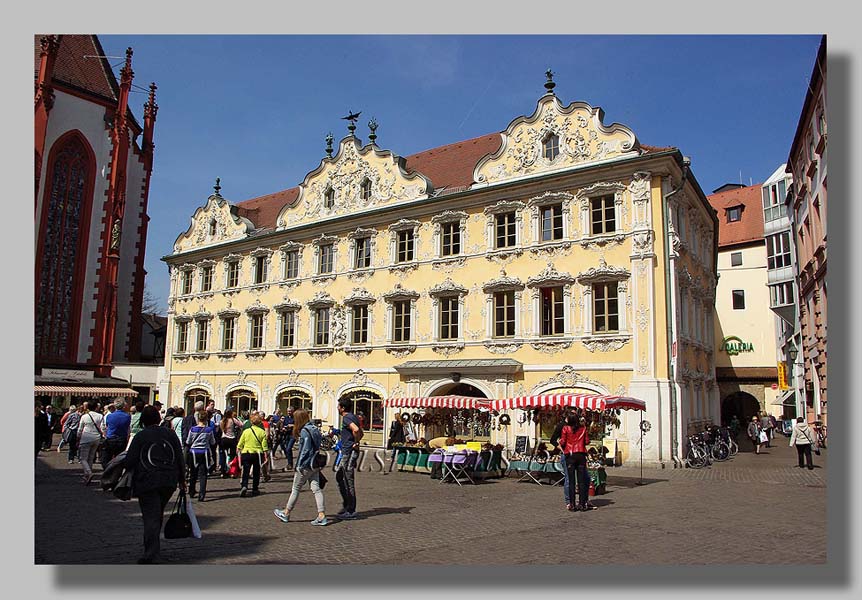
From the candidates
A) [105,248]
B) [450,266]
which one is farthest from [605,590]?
[105,248]

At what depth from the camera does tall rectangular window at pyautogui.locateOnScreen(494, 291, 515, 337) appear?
2425cm

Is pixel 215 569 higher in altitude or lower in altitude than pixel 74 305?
lower

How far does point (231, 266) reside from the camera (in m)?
34.4

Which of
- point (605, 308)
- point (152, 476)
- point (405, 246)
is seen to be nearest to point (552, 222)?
point (605, 308)

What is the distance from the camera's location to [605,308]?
22.4 meters

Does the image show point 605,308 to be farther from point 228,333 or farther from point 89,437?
point 228,333

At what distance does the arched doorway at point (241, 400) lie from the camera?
32.2 m

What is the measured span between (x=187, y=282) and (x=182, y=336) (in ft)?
8.91

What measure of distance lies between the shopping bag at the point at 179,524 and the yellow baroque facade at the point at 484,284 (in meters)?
11.9

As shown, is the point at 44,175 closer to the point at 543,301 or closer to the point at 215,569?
the point at 543,301

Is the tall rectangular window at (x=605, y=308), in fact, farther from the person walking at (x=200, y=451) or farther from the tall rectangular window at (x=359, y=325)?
the person walking at (x=200, y=451)

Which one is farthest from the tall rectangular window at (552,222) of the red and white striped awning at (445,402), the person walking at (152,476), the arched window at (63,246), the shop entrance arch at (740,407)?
the shop entrance arch at (740,407)

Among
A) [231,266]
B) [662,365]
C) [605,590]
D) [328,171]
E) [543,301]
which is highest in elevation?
[328,171]
